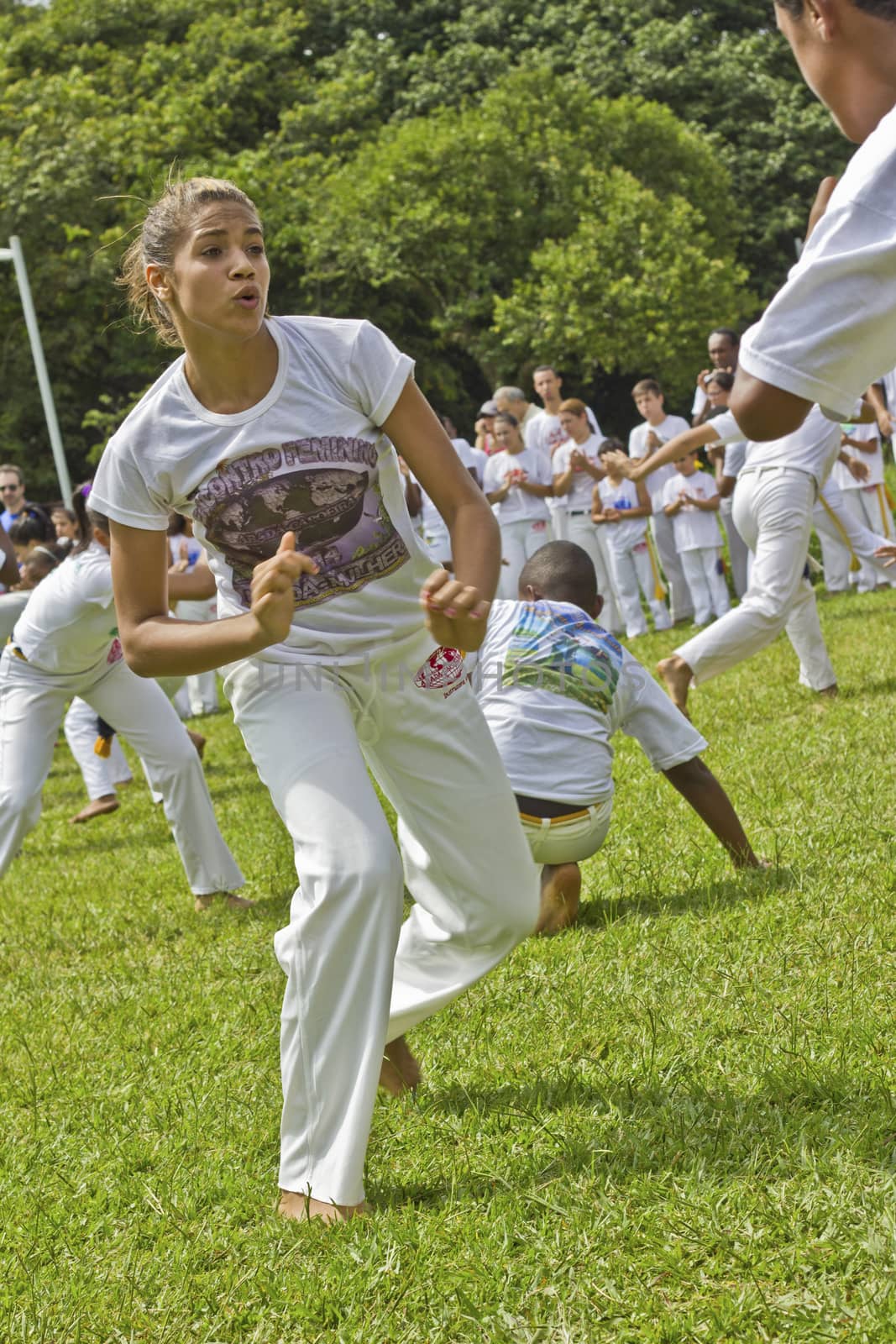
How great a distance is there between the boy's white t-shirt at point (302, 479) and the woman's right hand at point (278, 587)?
0.50 m

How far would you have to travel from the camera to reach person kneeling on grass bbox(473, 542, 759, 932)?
5.50 m

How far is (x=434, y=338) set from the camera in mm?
34688

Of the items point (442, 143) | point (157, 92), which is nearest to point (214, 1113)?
point (442, 143)

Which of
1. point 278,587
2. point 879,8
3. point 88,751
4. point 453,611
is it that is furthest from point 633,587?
point 879,8

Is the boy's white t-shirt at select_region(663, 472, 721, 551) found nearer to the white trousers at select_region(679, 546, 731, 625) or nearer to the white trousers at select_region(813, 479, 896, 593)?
the white trousers at select_region(679, 546, 731, 625)

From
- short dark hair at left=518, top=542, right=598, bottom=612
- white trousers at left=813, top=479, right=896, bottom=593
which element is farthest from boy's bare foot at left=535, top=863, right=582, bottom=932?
white trousers at left=813, top=479, right=896, bottom=593

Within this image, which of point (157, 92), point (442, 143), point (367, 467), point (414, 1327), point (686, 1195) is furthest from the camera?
point (157, 92)

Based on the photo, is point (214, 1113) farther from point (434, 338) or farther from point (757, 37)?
point (757, 37)

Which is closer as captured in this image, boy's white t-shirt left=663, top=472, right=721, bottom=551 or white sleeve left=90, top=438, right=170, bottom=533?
white sleeve left=90, top=438, right=170, bottom=533

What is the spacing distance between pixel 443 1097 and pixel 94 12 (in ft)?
124

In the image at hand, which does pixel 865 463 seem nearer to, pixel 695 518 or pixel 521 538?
pixel 695 518

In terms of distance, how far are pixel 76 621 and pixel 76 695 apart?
0.46 metres

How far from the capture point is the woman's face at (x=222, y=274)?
11.9ft

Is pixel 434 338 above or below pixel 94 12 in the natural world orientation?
below
